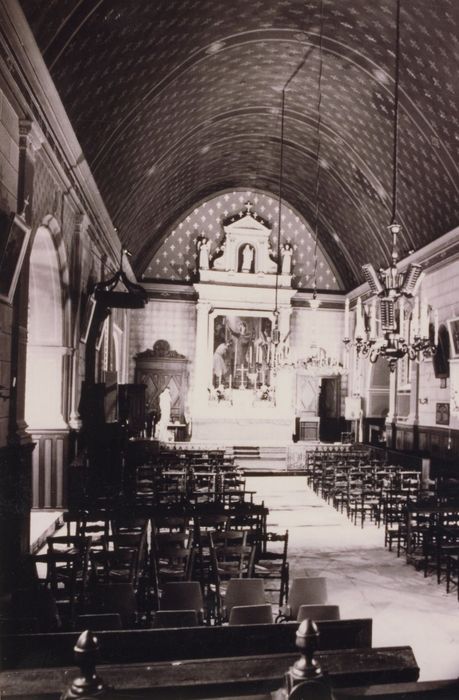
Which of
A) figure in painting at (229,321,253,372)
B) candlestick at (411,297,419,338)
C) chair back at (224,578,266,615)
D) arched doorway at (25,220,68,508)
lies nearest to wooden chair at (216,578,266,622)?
chair back at (224,578,266,615)

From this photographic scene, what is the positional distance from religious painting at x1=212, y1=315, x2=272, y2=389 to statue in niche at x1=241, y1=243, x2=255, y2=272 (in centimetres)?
184

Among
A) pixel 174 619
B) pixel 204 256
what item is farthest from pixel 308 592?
pixel 204 256

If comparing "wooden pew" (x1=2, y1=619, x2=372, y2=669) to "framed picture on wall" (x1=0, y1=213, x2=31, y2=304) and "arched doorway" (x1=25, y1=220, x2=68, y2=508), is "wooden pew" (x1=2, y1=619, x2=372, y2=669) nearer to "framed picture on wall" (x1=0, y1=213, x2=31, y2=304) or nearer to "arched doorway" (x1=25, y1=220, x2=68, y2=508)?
"framed picture on wall" (x1=0, y1=213, x2=31, y2=304)

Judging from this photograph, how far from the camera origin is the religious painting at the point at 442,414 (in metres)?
14.6

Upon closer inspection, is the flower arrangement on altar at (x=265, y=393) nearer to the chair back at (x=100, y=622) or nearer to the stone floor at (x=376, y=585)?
the stone floor at (x=376, y=585)

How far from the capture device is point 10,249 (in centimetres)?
625

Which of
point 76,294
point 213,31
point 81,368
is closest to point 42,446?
point 81,368

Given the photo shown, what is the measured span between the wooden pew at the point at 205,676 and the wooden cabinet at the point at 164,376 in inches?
767

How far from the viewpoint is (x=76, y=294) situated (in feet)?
37.0

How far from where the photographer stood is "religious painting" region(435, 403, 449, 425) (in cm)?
1462

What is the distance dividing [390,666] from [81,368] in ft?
33.0

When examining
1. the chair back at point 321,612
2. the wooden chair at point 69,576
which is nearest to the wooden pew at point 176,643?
the chair back at point 321,612

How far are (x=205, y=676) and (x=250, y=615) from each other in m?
1.70

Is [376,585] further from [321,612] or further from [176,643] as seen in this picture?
[176,643]
